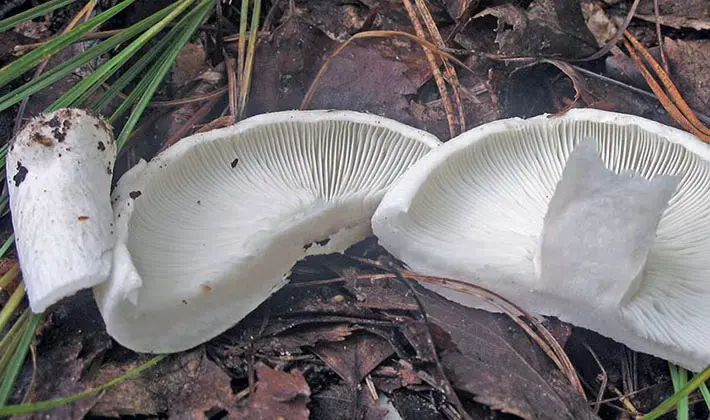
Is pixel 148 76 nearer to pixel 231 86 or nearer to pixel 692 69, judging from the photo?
pixel 231 86

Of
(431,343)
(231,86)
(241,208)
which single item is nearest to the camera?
(431,343)

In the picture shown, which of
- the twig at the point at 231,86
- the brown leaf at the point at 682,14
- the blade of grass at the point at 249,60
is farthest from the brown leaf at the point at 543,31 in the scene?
the twig at the point at 231,86

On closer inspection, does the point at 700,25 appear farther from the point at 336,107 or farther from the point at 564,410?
the point at 564,410

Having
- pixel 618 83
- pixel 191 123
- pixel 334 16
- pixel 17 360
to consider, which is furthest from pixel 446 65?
pixel 17 360

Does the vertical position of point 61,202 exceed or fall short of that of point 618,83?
it exceeds it

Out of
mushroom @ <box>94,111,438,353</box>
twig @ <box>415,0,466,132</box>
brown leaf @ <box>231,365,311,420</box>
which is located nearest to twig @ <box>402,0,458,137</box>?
twig @ <box>415,0,466,132</box>
